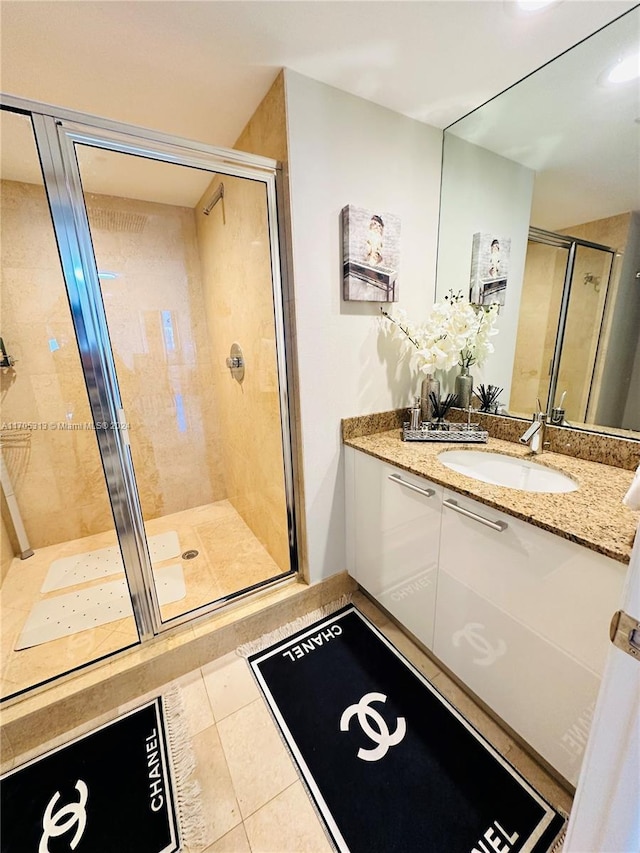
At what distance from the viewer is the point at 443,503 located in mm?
1104

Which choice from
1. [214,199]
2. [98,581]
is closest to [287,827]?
[98,581]

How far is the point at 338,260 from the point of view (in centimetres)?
138

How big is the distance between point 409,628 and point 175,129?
2.43 meters

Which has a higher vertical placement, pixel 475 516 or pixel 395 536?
pixel 475 516

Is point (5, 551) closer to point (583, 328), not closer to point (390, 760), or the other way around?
point (390, 760)

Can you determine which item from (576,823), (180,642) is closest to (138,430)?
(180,642)

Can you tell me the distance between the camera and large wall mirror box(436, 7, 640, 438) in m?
1.08

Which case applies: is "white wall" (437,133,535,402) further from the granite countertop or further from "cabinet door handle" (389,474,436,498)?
"cabinet door handle" (389,474,436,498)

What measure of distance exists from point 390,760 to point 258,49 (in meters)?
2.35

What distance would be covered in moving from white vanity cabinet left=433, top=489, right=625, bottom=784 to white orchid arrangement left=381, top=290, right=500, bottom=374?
2.16 feet

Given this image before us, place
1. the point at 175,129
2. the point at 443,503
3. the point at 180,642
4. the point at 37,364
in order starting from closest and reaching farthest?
the point at 443,503 < the point at 180,642 < the point at 175,129 < the point at 37,364

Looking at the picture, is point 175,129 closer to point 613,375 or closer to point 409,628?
point 613,375

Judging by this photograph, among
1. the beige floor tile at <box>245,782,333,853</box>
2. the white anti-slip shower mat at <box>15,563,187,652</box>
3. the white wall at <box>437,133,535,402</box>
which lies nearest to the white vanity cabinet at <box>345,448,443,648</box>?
the beige floor tile at <box>245,782,333,853</box>

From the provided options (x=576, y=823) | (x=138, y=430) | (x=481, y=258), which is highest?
(x=481, y=258)
